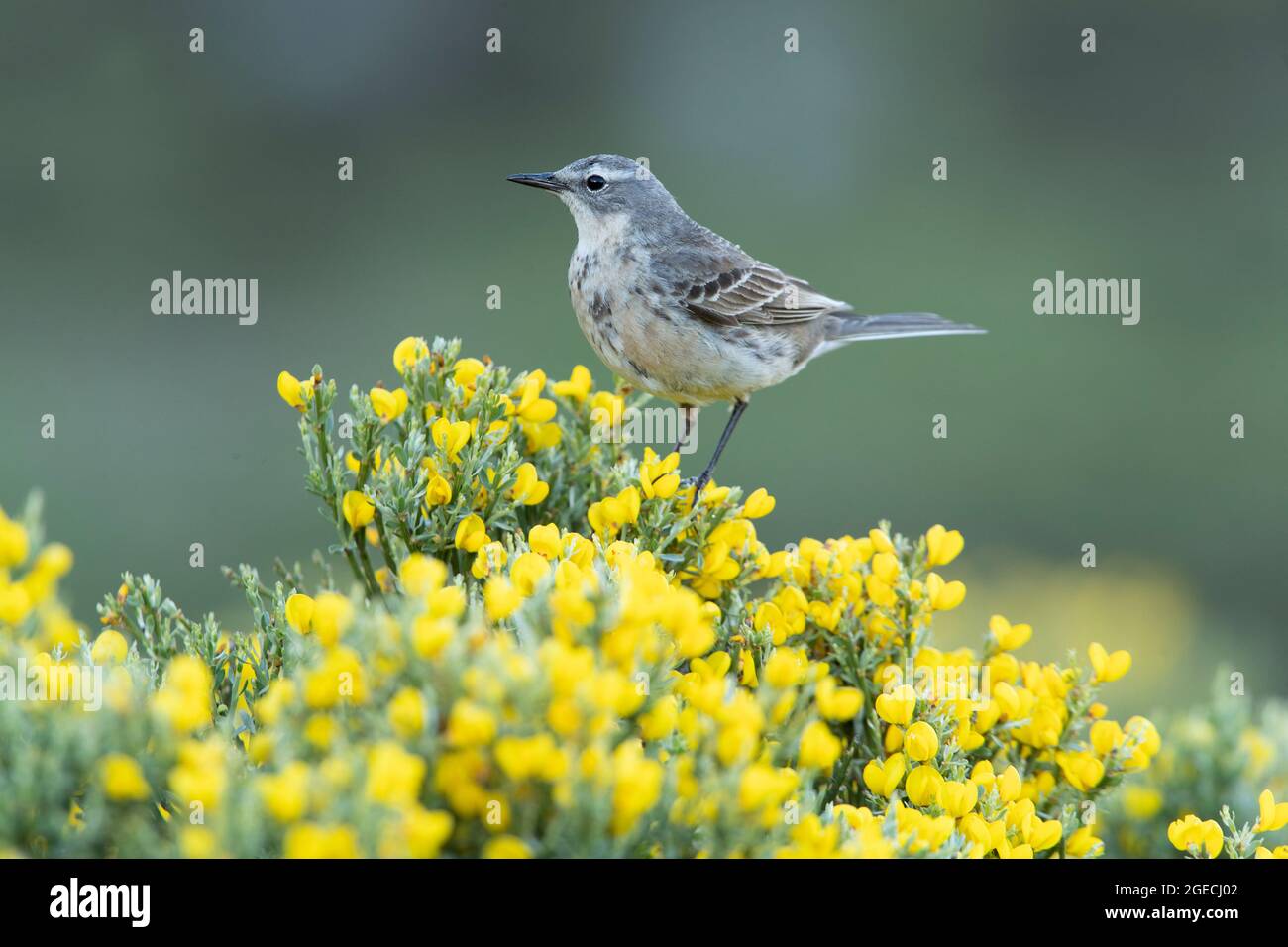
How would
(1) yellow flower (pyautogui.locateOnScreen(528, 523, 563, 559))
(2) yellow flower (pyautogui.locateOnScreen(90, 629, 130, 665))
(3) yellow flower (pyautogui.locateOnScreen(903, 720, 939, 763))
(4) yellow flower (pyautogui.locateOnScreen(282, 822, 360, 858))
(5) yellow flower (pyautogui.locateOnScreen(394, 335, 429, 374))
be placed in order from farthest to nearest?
(5) yellow flower (pyautogui.locateOnScreen(394, 335, 429, 374))
(1) yellow flower (pyautogui.locateOnScreen(528, 523, 563, 559))
(3) yellow flower (pyautogui.locateOnScreen(903, 720, 939, 763))
(2) yellow flower (pyautogui.locateOnScreen(90, 629, 130, 665))
(4) yellow flower (pyautogui.locateOnScreen(282, 822, 360, 858))

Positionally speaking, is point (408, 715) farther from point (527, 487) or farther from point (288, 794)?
point (527, 487)

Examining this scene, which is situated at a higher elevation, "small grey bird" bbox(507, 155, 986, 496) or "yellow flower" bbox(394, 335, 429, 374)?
"small grey bird" bbox(507, 155, 986, 496)

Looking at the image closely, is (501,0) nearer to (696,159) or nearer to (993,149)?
(696,159)

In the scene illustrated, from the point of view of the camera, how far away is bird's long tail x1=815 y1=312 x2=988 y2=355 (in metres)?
5.26

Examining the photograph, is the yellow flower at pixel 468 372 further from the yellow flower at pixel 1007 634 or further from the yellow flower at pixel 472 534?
the yellow flower at pixel 1007 634

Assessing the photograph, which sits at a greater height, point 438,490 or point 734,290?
point 734,290

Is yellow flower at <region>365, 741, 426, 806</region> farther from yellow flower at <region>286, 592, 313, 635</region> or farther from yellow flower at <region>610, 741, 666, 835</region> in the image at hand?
yellow flower at <region>286, 592, 313, 635</region>

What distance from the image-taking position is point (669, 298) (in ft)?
14.4

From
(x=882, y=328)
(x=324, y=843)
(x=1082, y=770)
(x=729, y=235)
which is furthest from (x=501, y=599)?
(x=729, y=235)

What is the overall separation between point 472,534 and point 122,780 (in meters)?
1.11

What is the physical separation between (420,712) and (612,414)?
5.85 feet

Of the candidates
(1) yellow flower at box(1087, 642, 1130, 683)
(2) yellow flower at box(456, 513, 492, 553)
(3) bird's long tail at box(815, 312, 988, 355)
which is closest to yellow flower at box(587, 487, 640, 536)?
(2) yellow flower at box(456, 513, 492, 553)

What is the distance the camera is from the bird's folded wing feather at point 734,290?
4457mm

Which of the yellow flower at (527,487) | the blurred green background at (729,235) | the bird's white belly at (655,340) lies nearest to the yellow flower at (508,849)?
the yellow flower at (527,487)
